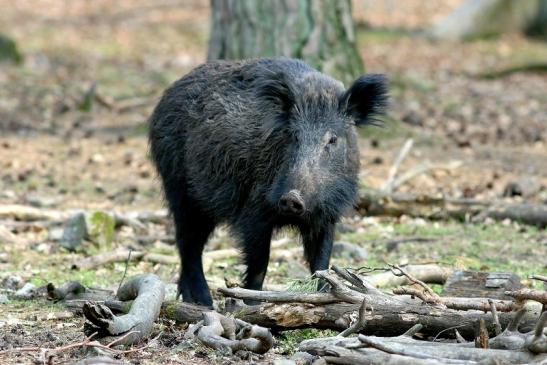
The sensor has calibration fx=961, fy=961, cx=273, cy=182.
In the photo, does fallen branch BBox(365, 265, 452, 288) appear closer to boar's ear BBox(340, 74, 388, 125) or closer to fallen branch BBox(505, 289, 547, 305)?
boar's ear BBox(340, 74, 388, 125)

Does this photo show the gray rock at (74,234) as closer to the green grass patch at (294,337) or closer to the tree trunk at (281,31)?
the green grass patch at (294,337)

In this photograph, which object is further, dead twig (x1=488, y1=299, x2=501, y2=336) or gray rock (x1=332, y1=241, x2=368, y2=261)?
gray rock (x1=332, y1=241, x2=368, y2=261)

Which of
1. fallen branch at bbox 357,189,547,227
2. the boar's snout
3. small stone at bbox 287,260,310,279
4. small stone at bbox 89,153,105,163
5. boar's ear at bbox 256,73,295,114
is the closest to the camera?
the boar's snout

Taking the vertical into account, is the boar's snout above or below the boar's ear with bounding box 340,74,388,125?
below

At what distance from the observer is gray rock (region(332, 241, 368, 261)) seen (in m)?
8.02

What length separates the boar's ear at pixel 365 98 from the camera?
6.58 m

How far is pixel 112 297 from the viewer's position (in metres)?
6.33

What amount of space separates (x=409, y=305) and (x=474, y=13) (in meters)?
19.6

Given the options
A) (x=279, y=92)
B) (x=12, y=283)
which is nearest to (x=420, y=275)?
(x=279, y=92)

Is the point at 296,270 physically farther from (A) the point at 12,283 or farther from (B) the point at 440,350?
(B) the point at 440,350

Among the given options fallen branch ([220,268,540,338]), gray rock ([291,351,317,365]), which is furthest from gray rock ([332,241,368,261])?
gray rock ([291,351,317,365])

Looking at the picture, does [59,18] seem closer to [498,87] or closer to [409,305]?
[498,87]

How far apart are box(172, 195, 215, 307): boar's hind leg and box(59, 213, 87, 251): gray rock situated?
1.24m

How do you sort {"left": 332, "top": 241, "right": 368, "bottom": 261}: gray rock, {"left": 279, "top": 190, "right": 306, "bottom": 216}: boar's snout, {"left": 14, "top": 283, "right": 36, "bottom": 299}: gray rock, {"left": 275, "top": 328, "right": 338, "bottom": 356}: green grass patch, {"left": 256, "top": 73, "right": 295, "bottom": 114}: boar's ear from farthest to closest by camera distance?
{"left": 332, "top": 241, "right": 368, "bottom": 261}: gray rock, {"left": 14, "top": 283, "right": 36, "bottom": 299}: gray rock, {"left": 256, "top": 73, "right": 295, "bottom": 114}: boar's ear, {"left": 279, "top": 190, "right": 306, "bottom": 216}: boar's snout, {"left": 275, "top": 328, "right": 338, "bottom": 356}: green grass patch
